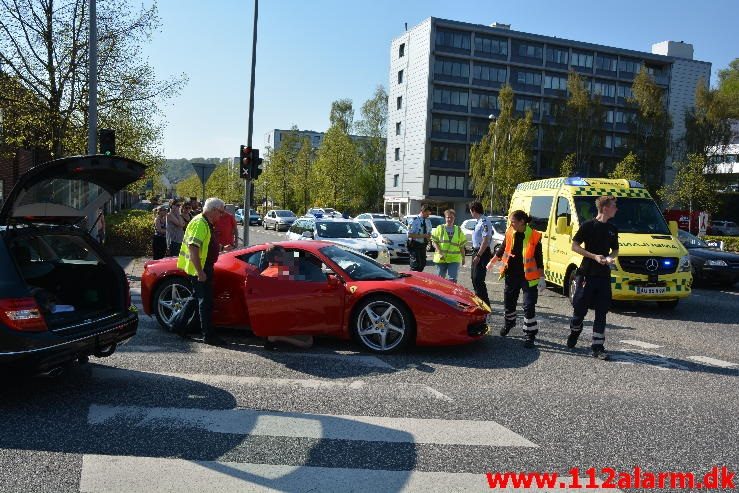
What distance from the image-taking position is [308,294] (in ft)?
22.1

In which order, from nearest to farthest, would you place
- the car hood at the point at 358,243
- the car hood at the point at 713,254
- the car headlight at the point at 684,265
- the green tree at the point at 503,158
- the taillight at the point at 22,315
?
the taillight at the point at 22,315, the car headlight at the point at 684,265, the car hood at the point at 713,254, the car hood at the point at 358,243, the green tree at the point at 503,158

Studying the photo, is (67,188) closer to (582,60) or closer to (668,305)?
(668,305)

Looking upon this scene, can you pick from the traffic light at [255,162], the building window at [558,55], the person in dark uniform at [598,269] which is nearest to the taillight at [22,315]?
the person in dark uniform at [598,269]

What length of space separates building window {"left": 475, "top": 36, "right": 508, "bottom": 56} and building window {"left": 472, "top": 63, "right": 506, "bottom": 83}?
1510 millimetres

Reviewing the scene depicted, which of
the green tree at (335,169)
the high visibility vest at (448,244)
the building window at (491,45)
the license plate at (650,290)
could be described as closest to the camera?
the high visibility vest at (448,244)

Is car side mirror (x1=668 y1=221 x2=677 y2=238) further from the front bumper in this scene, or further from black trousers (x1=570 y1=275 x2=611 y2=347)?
black trousers (x1=570 y1=275 x2=611 y2=347)

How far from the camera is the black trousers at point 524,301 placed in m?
7.27

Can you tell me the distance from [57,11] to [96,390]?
17.0 metres

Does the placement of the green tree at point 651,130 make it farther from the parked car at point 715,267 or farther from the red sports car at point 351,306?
the red sports car at point 351,306

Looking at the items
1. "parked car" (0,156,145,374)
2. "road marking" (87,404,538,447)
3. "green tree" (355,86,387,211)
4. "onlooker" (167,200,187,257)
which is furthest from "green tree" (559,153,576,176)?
"road marking" (87,404,538,447)

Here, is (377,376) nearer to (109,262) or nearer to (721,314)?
(109,262)

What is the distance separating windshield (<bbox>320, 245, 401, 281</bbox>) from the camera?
7000 mm

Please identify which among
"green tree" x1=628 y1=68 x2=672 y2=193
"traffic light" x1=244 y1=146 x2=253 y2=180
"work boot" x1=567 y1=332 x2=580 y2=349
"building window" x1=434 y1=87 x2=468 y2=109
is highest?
"building window" x1=434 y1=87 x2=468 y2=109

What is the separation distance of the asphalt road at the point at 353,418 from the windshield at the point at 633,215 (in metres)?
4.14
